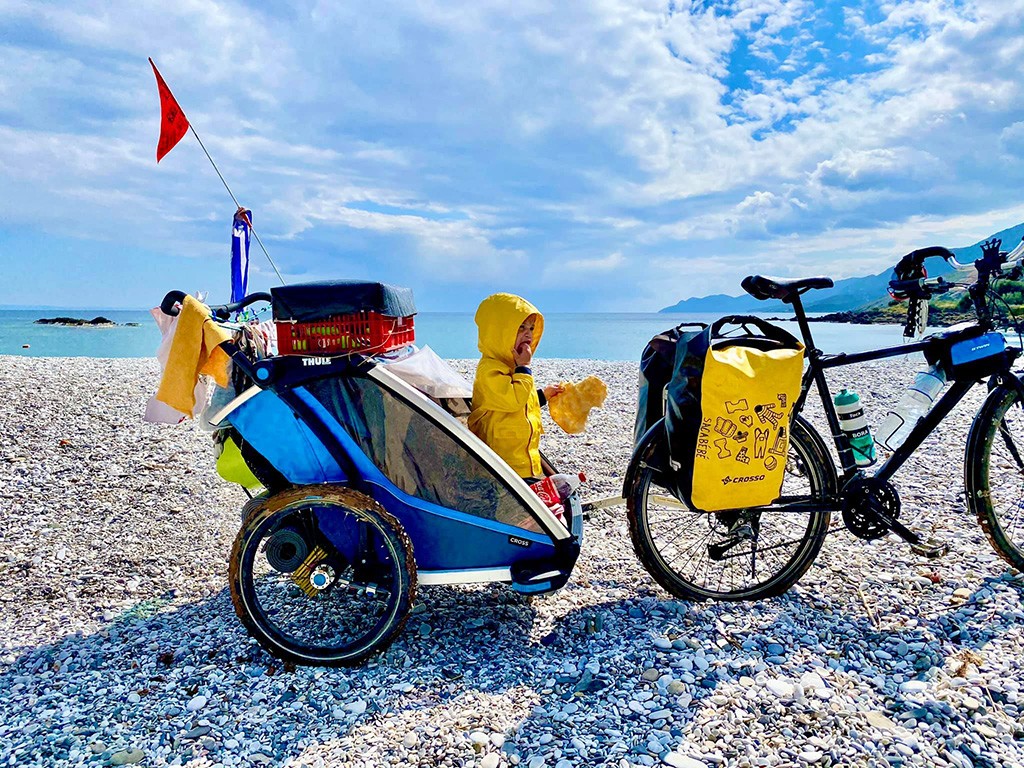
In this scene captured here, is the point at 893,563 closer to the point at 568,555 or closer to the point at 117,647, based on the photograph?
the point at 568,555

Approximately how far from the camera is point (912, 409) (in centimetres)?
397

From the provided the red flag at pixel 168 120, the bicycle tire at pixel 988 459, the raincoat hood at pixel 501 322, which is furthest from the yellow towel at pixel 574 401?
the red flag at pixel 168 120

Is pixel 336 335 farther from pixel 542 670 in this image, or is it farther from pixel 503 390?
pixel 542 670

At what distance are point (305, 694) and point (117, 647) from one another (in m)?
1.17

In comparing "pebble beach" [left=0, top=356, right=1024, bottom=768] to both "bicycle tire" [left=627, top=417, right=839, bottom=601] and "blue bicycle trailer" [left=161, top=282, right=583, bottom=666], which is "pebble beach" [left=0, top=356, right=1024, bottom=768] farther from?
"blue bicycle trailer" [left=161, top=282, right=583, bottom=666]

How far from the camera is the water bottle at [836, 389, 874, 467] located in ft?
12.9

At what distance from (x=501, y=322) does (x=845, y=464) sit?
2109 mm

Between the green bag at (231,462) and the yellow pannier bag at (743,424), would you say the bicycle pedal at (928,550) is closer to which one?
the yellow pannier bag at (743,424)

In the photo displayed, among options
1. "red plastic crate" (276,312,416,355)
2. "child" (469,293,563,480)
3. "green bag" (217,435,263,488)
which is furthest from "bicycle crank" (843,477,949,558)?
"green bag" (217,435,263,488)

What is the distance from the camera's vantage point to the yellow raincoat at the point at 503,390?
3.61 meters

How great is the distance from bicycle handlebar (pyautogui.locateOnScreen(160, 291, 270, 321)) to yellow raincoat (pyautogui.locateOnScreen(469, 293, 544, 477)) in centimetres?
119

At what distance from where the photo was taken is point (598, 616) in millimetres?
Result: 3707

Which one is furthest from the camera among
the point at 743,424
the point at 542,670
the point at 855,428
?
the point at 855,428

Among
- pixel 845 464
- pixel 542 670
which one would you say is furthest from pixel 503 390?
pixel 845 464
